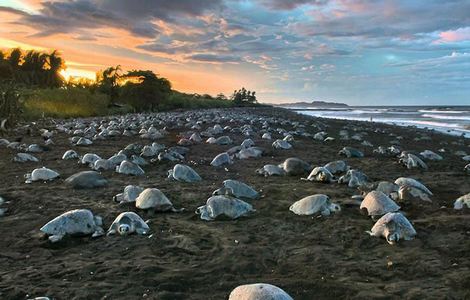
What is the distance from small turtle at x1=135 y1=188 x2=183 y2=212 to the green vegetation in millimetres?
11170

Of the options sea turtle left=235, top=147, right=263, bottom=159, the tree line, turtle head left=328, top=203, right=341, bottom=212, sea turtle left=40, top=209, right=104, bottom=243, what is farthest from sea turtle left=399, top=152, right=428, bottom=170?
the tree line

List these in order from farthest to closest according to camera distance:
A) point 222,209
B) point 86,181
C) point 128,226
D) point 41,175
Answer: point 41,175
point 86,181
point 222,209
point 128,226

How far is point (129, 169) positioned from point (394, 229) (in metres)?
4.54

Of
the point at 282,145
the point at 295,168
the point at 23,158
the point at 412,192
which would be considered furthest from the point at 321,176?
the point at 23,158

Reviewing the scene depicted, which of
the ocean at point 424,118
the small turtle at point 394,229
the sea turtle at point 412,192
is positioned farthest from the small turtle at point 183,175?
the ocean at point 424,118

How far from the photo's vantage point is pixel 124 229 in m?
4.29

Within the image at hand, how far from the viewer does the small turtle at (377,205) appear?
197 inches

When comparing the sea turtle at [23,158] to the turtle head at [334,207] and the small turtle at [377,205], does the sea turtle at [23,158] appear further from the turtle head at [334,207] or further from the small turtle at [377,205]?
the small turtle at [377,205]

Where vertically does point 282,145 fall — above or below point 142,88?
below

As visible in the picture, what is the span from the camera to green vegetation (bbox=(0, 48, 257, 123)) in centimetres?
2430

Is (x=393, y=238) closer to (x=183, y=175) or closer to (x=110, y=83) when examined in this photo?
(x=183, y=175)

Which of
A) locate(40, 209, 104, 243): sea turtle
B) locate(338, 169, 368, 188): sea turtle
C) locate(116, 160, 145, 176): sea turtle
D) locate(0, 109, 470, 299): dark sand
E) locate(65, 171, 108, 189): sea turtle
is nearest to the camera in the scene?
locate(0, 109, 470, 299): dark sand

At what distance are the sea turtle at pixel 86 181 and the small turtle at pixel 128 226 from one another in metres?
1.99

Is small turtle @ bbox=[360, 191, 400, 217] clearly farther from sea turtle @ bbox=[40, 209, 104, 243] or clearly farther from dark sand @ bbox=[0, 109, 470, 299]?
sea turtle @ bbox=[40, 209, 104, 243]
